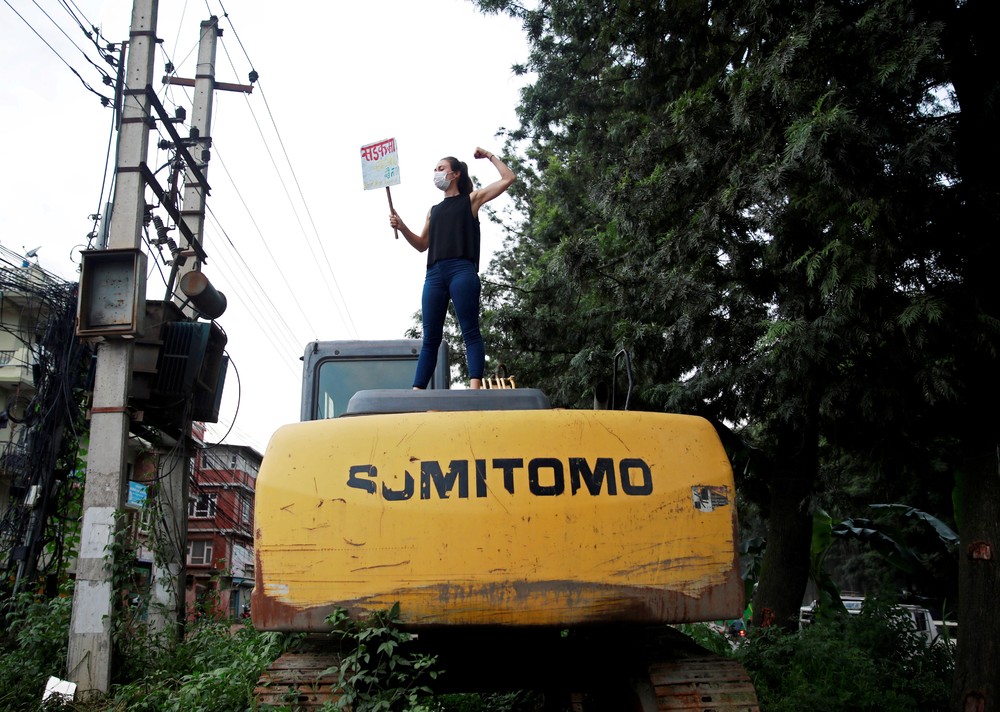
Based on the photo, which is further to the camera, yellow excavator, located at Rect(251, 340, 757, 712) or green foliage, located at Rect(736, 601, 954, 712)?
green foliage, located at Rect(736, 601, 954, 712)

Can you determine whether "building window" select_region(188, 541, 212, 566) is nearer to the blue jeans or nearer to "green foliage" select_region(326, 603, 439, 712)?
the blue jeans

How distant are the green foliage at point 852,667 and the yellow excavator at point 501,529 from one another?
3.47 metres

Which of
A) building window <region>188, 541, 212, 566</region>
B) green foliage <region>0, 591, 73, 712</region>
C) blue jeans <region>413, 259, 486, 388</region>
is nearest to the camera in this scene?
blue jeans <region>413, 259, 486, 388</region>

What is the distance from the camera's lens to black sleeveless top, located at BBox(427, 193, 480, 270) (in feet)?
13.6

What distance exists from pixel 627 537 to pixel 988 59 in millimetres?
6024

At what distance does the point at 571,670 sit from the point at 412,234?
2.30 metres

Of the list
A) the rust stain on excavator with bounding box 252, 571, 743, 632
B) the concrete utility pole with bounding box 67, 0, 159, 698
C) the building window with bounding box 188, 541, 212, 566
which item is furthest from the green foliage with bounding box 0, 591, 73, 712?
the building window with bounding box 188, 541, 212, 566

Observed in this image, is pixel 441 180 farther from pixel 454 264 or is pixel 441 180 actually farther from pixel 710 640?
pixel 710 640

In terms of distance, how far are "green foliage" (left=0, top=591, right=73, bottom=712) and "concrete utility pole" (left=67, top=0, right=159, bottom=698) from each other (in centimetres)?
32

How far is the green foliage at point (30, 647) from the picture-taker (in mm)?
6891

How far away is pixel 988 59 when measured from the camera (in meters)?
6.85

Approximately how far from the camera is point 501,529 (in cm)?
291

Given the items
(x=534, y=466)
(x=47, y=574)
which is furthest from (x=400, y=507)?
(x=47, y=574)

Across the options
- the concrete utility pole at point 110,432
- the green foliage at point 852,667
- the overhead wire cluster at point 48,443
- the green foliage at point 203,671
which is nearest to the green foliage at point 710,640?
the green foliage at point 852,667
